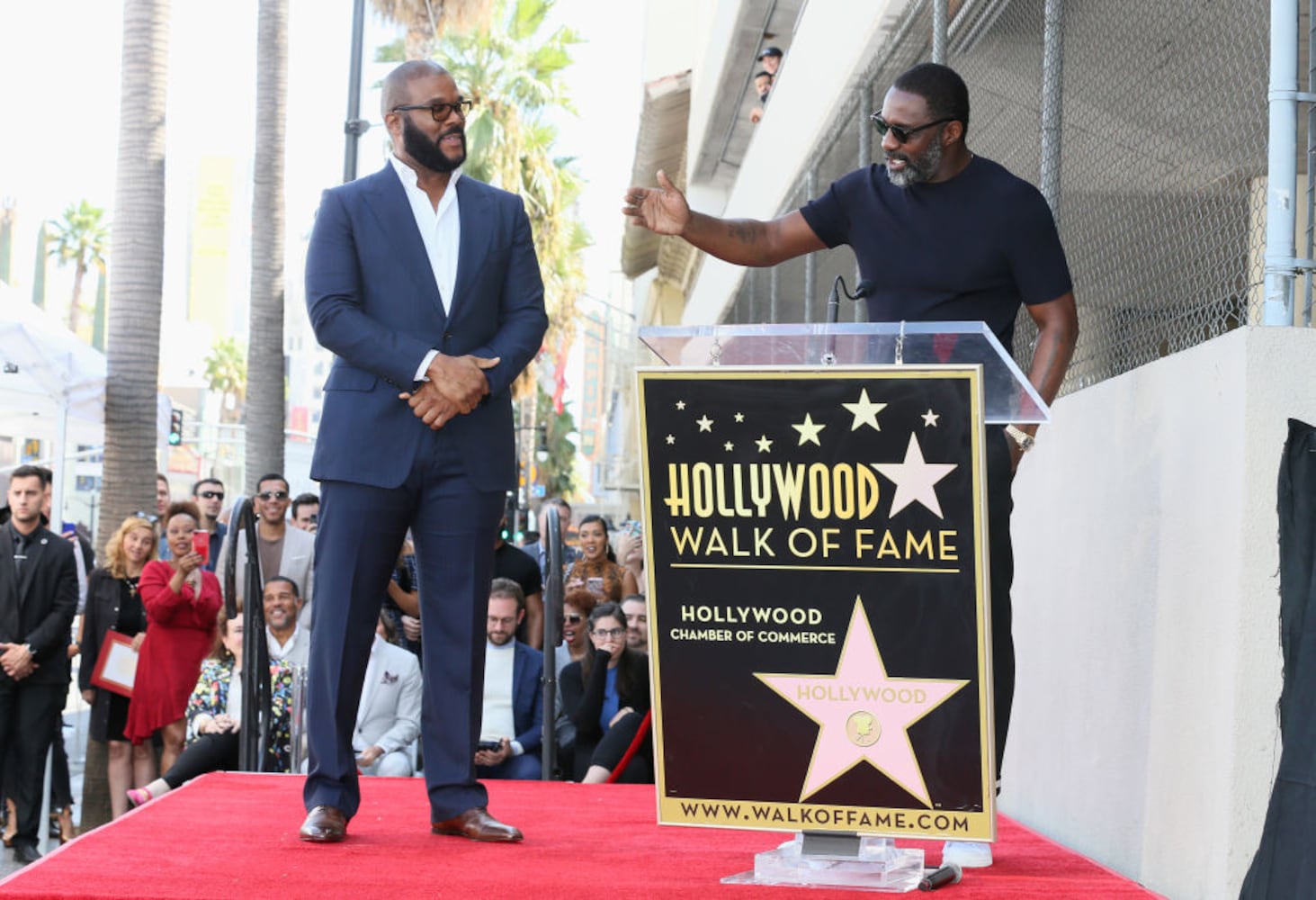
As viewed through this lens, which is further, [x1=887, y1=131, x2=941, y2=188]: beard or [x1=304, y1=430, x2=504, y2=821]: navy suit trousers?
[x1=304, y1=430, x2=504, y2=821]: navy suit trousers

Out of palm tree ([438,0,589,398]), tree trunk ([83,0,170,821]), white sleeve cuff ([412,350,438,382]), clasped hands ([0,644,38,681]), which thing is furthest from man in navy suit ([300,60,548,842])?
palm tree ([438,0,589,398])

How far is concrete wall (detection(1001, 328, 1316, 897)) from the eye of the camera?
3.73 metres

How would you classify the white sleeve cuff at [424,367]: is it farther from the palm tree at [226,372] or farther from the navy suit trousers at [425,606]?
the palm tree at [226,372]

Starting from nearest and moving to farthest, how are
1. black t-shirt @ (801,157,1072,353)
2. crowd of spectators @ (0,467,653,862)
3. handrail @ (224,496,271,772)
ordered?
1. black t-shirt @ (801,157,1072,353)
2. handrail @ (224,496,271,772)
3. crowd of spectators @ (0,467,653,862)

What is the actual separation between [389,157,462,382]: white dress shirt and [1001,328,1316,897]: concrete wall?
6.34ft

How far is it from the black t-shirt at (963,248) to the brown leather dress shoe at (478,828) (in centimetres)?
170

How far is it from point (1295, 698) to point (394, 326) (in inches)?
97.8

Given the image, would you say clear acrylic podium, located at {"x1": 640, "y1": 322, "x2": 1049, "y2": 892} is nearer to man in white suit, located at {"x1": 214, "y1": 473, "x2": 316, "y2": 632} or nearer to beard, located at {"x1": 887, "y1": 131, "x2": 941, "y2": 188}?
beard, located at {"x1": 887, "y1": 131, "x2": 941, "y2": 188}

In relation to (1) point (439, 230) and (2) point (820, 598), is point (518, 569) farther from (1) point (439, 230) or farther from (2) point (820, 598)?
(2) point (820, 598)

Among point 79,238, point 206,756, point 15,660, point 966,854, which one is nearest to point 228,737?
point 206,756

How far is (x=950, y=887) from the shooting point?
390cm

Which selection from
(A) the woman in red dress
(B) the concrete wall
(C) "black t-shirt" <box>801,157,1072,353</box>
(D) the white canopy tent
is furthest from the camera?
(D) the white canopy tent

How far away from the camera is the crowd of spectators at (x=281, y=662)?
8242 mm

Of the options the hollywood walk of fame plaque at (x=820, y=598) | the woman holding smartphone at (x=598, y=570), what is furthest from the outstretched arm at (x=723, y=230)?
the woman holding smartphone at (x=598, y=570)
